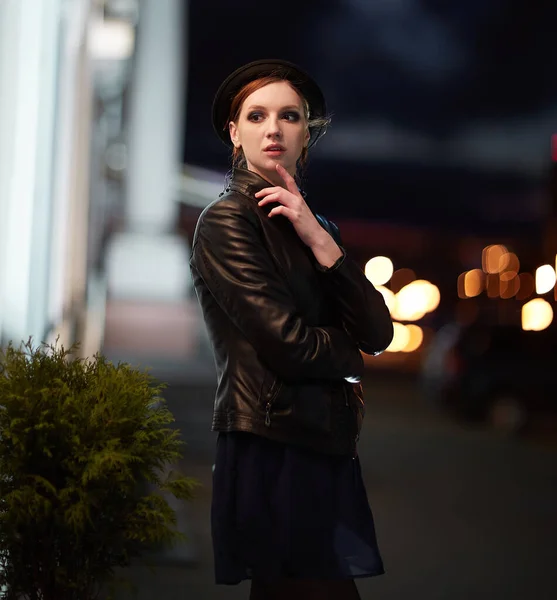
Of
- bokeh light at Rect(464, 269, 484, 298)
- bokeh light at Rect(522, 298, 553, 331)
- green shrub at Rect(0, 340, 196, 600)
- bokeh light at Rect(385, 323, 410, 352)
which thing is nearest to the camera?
green shrub at Rect(0, 340, 196, 600)

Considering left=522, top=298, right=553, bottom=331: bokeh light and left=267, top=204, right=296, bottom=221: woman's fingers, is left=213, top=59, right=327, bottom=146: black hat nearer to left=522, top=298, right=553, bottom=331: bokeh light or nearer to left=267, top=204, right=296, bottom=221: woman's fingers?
left=267, top=204, right=296, bottom=221: woman's fingers

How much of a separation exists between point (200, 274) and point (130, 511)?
656mm

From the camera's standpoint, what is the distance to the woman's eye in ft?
8.88

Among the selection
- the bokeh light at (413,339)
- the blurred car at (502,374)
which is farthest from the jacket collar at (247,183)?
the bokeh light at (413,339)

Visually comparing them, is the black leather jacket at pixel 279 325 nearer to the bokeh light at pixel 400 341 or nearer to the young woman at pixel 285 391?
the young woman at pixel 285 391

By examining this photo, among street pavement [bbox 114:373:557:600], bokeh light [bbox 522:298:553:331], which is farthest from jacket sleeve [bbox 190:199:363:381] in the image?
bokeh light [bbox 522:298:553:331]

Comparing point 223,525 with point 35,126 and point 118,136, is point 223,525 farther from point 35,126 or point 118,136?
point 118,136

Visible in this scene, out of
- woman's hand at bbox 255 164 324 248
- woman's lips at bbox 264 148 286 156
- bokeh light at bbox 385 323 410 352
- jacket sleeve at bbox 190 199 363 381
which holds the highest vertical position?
bokeh light at bbox 385 323 410 352

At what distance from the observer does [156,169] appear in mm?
13023

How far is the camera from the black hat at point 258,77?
8.91 ft

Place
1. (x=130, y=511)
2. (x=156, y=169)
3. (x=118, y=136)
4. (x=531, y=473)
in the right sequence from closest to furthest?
(x=130, y=511)
(x=531, y=473)
(x=156, y=169)
(x=118, y=136)

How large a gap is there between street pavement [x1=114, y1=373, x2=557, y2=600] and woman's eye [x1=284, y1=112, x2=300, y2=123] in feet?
4.65

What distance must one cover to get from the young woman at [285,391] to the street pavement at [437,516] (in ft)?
2.08

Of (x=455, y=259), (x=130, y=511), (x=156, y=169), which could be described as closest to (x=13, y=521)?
(x=130, y=511)
